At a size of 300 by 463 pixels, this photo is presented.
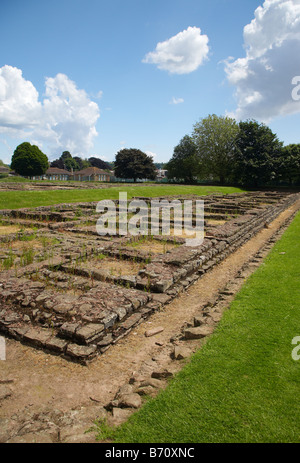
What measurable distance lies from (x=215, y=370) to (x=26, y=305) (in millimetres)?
3218

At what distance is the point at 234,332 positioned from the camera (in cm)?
408

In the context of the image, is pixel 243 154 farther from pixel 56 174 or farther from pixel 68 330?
pixel 56 174

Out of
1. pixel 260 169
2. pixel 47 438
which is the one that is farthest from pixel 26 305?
pixel 260 169

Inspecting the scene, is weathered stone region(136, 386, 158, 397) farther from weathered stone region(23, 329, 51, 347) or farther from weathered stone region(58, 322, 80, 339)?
weathered stone region(23, 329, 51, 347)

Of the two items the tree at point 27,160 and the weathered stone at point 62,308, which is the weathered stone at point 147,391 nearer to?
the weathered stone at point 62,308

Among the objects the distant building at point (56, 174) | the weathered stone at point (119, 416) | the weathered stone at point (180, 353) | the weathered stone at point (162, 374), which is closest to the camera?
the weathered stone at point (119, 416)

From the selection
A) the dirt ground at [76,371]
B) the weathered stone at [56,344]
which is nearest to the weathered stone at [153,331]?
the dirt ground at [76,371]

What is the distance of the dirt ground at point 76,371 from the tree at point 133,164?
2252 inches

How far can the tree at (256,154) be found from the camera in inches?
1683

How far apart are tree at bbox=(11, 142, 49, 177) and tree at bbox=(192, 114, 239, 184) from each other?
3356 centimetres

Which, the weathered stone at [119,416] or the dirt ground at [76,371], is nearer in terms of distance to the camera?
the weathered stone at [119,416]

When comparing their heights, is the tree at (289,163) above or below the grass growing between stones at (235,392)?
above

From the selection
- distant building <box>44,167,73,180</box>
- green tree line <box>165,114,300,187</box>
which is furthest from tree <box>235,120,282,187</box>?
distant building <box>44,167,73,180</box>

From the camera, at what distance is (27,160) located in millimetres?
60000
